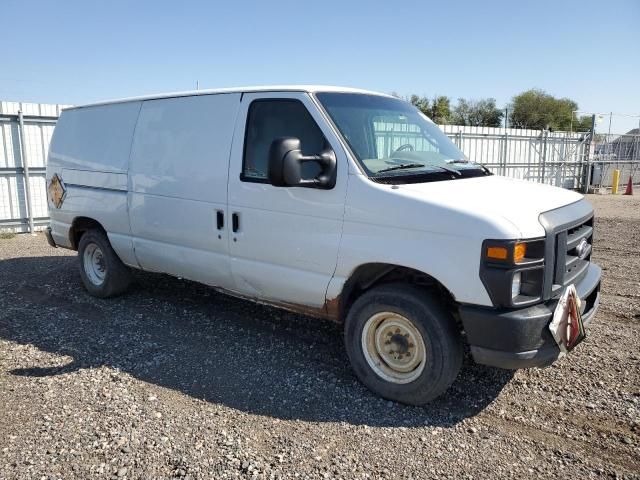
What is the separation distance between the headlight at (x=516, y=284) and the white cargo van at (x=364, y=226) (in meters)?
0.02

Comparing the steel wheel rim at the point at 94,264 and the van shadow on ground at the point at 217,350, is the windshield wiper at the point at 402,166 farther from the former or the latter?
the steel wheel rim at the point at 94,264

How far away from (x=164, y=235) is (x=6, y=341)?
178 centimetres

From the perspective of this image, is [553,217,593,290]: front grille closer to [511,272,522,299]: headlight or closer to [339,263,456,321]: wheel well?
[511,272,522,299]: headlight

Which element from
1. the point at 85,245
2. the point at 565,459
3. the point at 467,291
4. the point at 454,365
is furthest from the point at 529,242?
the point at 85,245

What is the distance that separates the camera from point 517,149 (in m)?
20.0

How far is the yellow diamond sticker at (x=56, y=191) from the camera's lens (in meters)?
6.38

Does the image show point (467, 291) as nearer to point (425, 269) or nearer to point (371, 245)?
point (425, 269)

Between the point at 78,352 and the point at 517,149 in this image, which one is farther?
the point at 517,149

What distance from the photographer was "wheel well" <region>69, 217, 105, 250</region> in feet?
20.4

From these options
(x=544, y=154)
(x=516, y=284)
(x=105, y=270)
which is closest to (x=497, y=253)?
(x=516, y=284)

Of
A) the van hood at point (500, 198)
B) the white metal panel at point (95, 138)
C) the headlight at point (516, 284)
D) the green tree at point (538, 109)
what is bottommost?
the headlight at point (516, 284)

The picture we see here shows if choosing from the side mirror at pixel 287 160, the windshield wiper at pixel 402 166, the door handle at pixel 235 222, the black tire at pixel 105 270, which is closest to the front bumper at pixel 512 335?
the windshield wiper at pixel 402 166

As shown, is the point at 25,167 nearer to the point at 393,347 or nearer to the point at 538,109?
the point at 393,347

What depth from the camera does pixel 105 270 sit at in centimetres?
610
